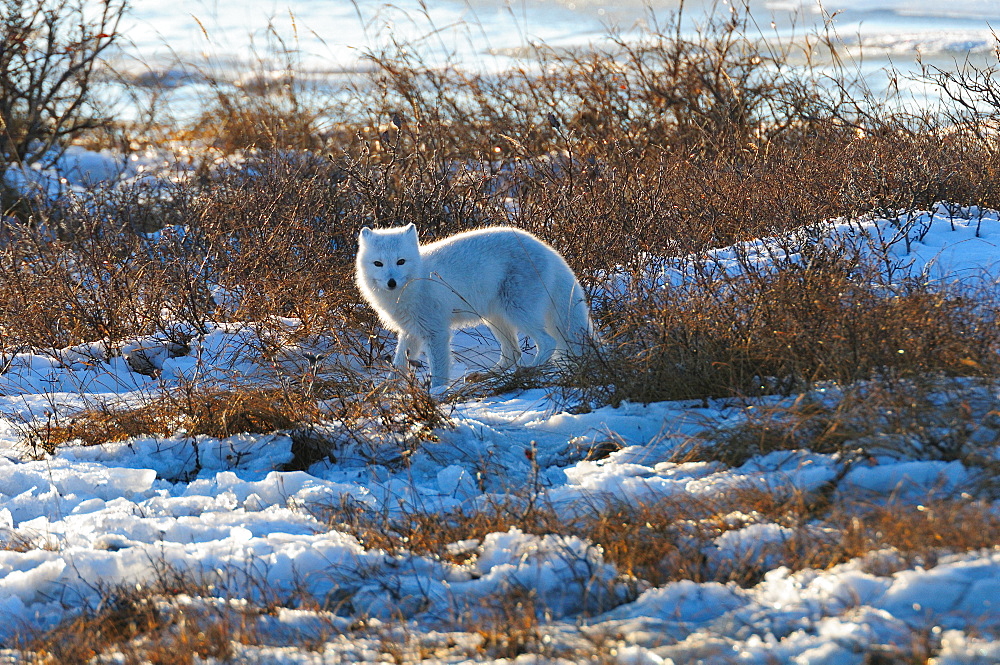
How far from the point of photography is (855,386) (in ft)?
10.9

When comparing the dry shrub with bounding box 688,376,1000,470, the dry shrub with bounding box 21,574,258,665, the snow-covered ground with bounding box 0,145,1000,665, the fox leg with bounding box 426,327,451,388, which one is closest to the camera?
the snow-covered ground with bounding box 0,145,1000,665

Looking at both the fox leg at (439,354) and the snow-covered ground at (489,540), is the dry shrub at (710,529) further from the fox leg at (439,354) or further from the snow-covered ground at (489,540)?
the fox leg at (439,354)

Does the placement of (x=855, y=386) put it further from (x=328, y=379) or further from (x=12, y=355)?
(x=12, y=355)

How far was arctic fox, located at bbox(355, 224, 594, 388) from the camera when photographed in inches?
199

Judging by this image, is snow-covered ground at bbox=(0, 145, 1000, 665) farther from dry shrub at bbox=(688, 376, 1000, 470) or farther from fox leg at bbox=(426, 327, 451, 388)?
fox leg at bbox=(426, 327, 451, 388)

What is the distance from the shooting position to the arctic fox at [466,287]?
16.5ft

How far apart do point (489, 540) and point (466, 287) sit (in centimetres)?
252

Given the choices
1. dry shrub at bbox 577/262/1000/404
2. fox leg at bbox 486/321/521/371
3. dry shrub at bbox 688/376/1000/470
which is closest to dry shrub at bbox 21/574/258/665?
dry shrub at bbox 688/376/1000/470

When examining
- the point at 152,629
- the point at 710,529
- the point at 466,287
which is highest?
the point at 466,287

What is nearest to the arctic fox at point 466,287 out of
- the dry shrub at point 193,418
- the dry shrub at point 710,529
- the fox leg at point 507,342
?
the fox leg at point 507,342

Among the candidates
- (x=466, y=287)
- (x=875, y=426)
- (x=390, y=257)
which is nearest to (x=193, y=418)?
(x=390, y=257)

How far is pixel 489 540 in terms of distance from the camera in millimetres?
2861

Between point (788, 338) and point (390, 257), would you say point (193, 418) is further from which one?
point (788, 338)

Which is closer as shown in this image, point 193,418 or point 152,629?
point 152,629
